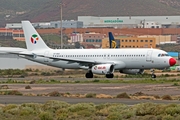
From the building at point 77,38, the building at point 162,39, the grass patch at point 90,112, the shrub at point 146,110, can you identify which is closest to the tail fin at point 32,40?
the grass patch at point 90,112

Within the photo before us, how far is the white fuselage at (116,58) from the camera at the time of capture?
62.4m

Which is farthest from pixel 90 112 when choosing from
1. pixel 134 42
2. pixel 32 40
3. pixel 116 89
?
pixel 134 42

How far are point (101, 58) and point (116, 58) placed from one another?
1.87 m

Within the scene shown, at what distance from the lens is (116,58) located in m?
64.0

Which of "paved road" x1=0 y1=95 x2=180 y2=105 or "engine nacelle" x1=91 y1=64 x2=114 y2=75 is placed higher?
"engine nacelle" x1=91 y1=64 x2=114 y2=75

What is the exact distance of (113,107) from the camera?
2920 cm

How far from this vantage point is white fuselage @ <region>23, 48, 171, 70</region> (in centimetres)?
6241

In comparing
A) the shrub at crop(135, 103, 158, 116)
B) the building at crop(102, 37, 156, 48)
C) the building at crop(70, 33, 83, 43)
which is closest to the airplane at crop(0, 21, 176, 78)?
the shrub at crop(135, 103, 158, 116)

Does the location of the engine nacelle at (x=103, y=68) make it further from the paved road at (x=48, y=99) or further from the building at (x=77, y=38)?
the building at (x=77, y=38)

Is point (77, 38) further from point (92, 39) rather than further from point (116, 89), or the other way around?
point (116, 89)

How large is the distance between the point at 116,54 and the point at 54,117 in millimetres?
37380

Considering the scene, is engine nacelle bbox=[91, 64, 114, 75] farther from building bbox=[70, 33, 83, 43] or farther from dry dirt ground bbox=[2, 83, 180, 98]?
building bbox=[70, 33, 83, 43]

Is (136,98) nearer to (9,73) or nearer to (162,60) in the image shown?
(162,60)

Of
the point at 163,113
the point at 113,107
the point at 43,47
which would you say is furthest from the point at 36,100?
the point at 43,47
